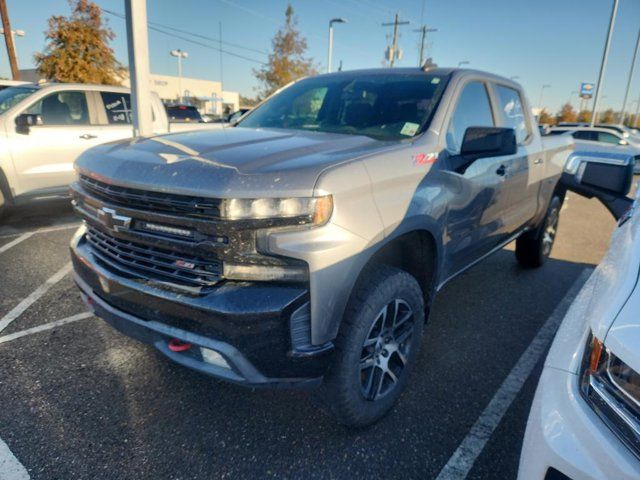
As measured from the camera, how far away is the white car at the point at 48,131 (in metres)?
5.67

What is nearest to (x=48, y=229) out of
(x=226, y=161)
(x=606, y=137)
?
(x=226, y=161)

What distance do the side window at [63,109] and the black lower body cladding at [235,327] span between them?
540 cm

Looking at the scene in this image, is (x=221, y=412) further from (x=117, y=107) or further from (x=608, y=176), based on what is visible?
(x=117, y=107)

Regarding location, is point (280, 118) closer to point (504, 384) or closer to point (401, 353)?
point (401, 353)

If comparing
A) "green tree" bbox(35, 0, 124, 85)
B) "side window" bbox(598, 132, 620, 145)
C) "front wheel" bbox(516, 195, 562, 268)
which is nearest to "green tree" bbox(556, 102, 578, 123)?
"side window" bbox(598, 132, 620, 145)

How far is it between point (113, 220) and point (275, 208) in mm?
866

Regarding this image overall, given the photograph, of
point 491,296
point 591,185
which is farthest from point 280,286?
point 491,296

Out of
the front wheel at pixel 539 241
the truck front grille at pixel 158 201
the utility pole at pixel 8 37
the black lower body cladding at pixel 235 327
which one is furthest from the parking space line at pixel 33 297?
the utility pole at pixel 8 37

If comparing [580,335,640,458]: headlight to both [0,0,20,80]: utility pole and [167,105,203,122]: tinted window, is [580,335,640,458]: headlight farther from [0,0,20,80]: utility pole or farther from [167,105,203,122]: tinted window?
[0,0,20,80]: utility pole

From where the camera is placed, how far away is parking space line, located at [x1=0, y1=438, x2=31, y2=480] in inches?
74.5

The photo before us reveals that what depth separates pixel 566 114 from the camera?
59625mm

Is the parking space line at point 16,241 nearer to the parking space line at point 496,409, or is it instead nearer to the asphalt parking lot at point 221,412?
the asphalt parking lot at point 221,412

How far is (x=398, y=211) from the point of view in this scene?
2100mm

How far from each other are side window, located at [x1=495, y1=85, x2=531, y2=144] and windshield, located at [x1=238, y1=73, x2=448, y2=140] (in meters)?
0.92
